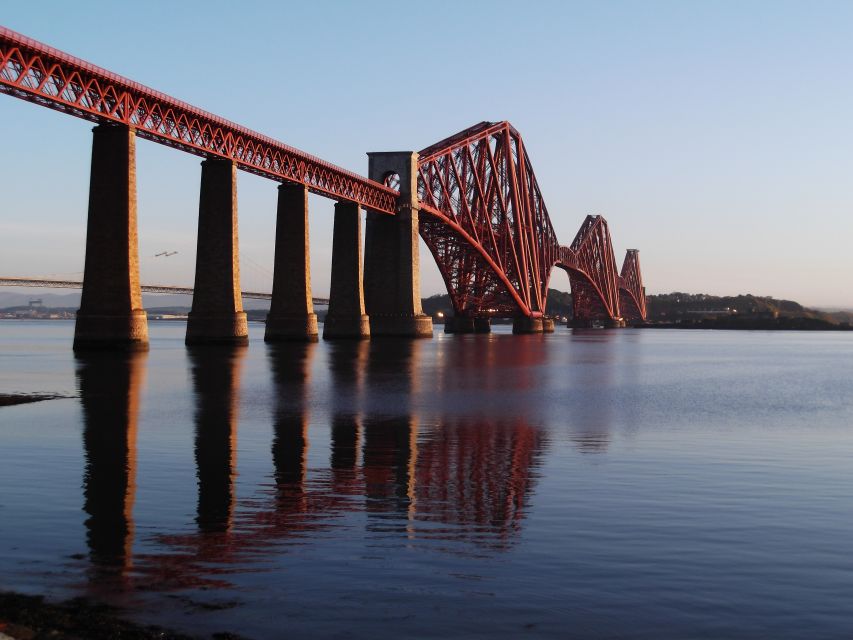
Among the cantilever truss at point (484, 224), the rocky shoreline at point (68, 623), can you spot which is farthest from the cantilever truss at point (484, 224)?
the rocky shoreline at point (68, 623)

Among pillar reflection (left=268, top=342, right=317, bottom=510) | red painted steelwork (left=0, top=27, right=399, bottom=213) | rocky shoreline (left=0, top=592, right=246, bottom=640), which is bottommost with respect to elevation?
pillar reflection (left=268, top=342, right=317, bottom=510)

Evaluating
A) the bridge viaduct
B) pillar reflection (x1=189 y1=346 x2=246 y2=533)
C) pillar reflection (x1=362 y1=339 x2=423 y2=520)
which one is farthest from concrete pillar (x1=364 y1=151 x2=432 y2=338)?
pillar reflection (x1=362 y1=339 x2=423 y2=520)

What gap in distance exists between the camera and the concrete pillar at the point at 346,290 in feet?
308

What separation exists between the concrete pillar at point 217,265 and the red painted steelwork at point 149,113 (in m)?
2.05

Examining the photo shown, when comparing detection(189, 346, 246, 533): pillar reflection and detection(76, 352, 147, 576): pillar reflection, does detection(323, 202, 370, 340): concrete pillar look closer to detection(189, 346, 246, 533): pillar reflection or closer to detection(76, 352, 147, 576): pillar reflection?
detection(189, 346, 246, 533): pillar reflection

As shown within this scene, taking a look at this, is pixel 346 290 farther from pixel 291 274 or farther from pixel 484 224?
pixel 484 224

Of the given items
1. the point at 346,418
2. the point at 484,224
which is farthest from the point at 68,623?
the point at 484,224

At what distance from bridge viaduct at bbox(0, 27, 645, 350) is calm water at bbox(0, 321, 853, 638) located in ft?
98.2

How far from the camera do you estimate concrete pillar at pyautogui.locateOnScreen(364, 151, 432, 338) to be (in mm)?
105562

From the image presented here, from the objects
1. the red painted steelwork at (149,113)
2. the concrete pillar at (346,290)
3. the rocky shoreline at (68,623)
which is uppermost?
the red painted steelwork at (149,113)

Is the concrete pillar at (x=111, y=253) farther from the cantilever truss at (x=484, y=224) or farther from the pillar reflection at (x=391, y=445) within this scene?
the cantilever truss at (x=484, y=224)

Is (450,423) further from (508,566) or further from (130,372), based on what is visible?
(130,372)

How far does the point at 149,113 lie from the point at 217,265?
1185 cm

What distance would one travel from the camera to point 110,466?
54.4ft
